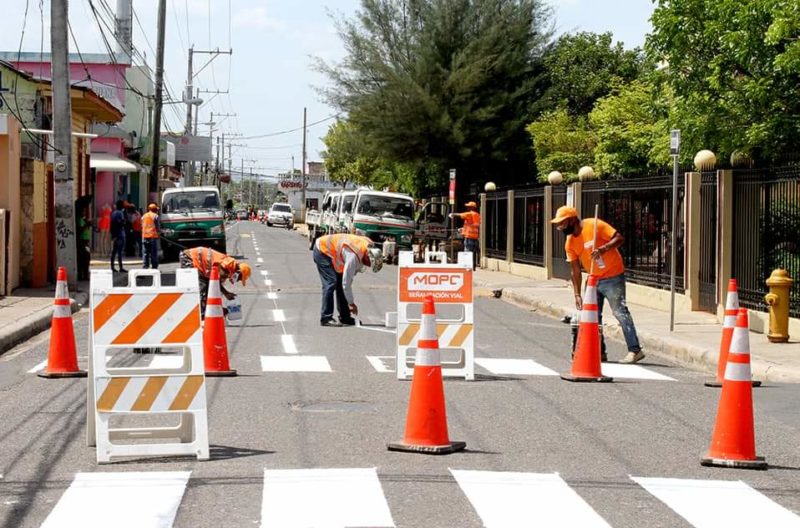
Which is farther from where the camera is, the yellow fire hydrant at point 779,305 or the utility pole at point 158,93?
the utility pole at point 158,93

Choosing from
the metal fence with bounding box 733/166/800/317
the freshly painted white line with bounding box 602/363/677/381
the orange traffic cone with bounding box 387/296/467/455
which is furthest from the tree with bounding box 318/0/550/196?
the orange traffic cone with bounding box 387/296/467/455

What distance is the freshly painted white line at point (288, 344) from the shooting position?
49.5 ft

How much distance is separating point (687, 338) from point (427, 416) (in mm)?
8846

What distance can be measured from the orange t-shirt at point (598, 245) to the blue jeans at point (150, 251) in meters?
17.7

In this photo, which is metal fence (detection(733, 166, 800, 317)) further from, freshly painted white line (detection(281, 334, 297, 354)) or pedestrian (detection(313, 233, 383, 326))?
freshly painted white line (detection(281, 334, 297, 354))

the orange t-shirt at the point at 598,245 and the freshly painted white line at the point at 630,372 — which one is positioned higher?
the orange t-shirt at the point at 598,245

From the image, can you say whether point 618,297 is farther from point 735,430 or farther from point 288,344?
point 735,430

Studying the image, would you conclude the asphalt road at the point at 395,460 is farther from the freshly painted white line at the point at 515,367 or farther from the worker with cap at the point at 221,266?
the worker with cap at the point at 221,266

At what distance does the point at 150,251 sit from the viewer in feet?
100

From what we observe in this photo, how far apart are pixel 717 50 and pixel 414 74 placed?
23335 mm

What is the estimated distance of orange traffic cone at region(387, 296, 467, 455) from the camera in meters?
8.71

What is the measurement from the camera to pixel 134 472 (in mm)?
8039

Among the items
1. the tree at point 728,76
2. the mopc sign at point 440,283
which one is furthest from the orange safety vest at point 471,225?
the mopc sign at point 440,283

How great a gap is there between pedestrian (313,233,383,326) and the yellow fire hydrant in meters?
4.94
